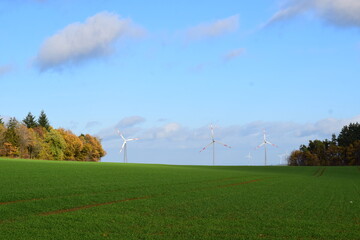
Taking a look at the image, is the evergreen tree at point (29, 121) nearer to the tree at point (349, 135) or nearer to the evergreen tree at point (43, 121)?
the evergreen tree at point (43, 121)

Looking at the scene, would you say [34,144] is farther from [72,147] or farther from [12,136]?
→ [72,147]

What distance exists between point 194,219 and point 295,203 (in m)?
8.71

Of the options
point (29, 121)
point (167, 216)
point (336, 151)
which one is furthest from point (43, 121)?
point (167, 216)

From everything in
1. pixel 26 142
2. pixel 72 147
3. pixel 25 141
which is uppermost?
pixel 25 141

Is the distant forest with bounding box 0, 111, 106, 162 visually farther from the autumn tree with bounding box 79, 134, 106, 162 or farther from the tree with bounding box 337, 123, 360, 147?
the tree with bounding box 337, 123, 360, 147

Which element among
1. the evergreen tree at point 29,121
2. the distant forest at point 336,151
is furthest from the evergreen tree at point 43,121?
the distant forest at point 336,151

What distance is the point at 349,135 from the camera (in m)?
172

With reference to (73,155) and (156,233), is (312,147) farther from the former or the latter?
(156,233)

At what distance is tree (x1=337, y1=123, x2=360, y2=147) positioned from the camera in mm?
169462

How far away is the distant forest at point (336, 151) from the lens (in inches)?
6393

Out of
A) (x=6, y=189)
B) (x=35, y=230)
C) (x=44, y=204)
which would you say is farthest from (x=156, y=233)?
(x=6, y=189)

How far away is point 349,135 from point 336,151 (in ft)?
32.7

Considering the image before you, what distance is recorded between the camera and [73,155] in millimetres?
140000

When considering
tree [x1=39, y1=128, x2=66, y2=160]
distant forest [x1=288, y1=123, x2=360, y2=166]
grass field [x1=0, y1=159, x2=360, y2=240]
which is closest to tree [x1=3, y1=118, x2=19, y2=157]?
tree [x1=39, y1=128, x2=66, y2=160]
